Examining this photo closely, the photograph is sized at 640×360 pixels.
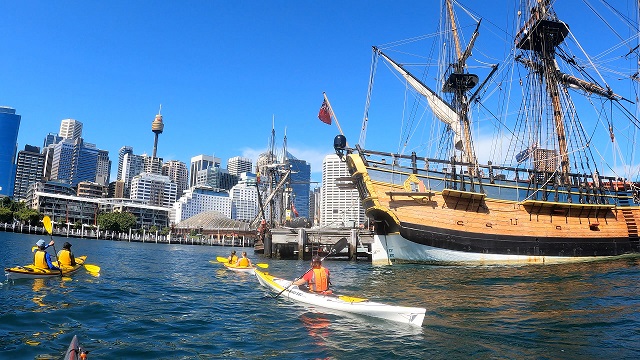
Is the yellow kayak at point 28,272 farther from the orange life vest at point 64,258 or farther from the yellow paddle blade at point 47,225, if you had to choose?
the yellow paddle blade at point 47,225

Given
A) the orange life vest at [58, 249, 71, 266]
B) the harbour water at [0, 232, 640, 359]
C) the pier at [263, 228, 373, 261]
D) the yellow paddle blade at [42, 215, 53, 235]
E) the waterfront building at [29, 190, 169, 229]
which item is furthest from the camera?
the waterfront building at [29, 190, 169, 229]

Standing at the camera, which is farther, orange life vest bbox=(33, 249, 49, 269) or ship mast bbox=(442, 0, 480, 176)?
ship mast bbox=(442, 0, 480, 176)

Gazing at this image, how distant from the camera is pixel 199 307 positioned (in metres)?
15.4

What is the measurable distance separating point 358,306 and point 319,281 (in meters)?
2.73

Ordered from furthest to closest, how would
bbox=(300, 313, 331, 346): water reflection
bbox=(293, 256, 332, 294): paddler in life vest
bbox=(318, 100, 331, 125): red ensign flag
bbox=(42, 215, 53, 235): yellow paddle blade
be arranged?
bbox=(318, 100, 331, 125): red ensign flag
bbox=(42, 215, 53, 235): yellow paddle blade
bbox=(293, 256, 332, 294): paddler in life vest
bbox=(300, 313, 331, 346): water reflection

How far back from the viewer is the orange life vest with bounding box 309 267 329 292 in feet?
50.3

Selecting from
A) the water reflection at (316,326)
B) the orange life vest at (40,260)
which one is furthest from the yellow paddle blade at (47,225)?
the water reflection at (316,326)

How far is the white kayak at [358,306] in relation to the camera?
1204 cm

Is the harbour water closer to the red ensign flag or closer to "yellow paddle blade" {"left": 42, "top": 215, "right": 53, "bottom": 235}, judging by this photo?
"yellow paddle blade" {"left": 42, "top": 215, "right": 53, "bottom": 235}

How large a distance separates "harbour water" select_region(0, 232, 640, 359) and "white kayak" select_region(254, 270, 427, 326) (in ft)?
0.97

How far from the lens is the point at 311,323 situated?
40.9ft

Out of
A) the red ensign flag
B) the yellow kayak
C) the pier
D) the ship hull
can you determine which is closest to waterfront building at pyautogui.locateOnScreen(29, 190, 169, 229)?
the pier

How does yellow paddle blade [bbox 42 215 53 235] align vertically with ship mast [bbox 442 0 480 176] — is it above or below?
below

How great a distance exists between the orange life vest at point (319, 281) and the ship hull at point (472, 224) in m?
15.7
